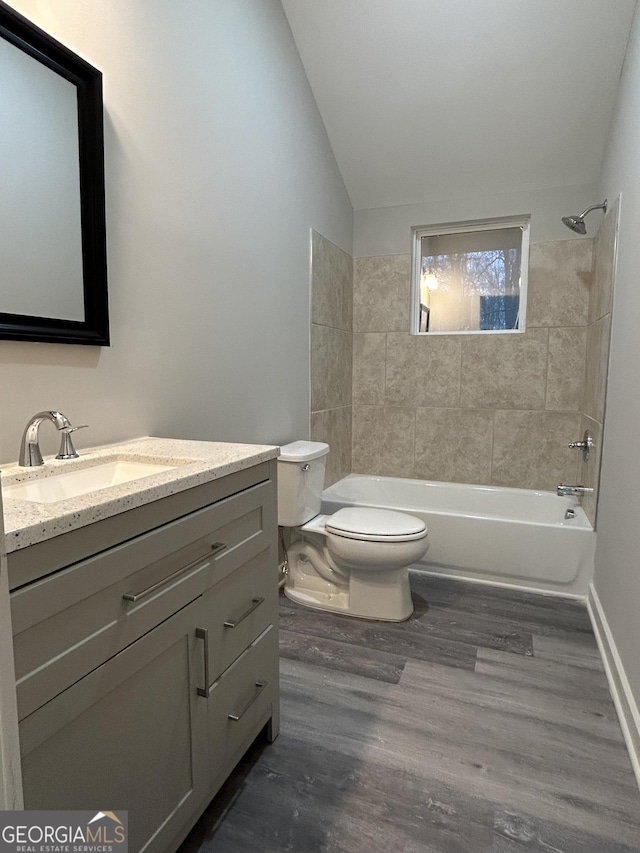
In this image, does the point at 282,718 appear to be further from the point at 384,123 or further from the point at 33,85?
the point at 384,123

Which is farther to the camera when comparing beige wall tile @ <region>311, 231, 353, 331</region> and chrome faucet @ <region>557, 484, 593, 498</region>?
beige wall tile @ <region>311, 231, 353, 331</region>

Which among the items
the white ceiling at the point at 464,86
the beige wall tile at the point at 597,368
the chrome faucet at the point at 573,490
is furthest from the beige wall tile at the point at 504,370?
the white ceiling at the point at 464,86

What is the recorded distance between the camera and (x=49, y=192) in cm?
139

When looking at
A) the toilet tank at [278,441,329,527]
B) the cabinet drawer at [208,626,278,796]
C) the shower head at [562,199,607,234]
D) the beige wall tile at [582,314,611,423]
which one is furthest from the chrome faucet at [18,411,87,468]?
the shower head at [562,199,607,234]

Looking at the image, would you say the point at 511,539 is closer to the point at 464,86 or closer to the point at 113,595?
the point at 113,595

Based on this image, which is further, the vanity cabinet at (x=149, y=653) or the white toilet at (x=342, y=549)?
the white toilet at (x=342, y=549)

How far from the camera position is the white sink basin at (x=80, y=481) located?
4.03ft

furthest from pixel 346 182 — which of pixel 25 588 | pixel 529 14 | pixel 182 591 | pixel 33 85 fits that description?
pixel 25 588

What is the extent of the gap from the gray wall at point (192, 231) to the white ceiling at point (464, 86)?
0.27m

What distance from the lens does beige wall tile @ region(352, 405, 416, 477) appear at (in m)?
3.64

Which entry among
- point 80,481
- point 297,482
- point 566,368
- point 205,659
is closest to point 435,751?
point 205,659

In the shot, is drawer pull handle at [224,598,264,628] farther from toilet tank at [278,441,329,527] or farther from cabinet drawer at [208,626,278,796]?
toilet tank at [278,441,329,527]

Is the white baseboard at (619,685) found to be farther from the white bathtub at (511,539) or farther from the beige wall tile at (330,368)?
the beige wall tile at (330,368)

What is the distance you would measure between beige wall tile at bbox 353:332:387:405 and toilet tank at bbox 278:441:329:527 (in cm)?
123
